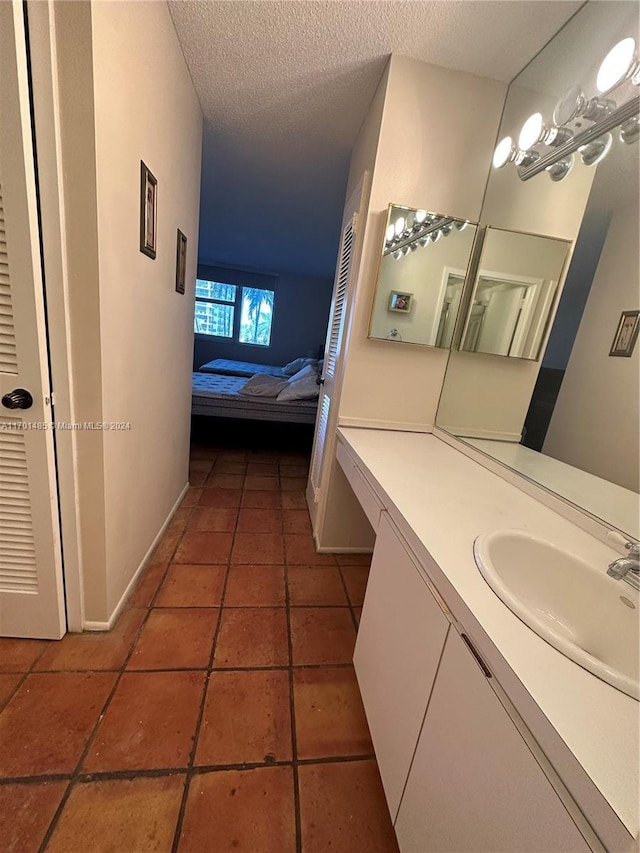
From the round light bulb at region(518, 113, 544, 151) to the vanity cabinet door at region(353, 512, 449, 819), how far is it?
1595 mm

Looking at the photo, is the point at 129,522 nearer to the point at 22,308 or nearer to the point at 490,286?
the point at 22,308

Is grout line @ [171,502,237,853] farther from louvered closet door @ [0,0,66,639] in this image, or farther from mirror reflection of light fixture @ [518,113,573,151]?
mirror reflection of light fixture @ [518,113,573,151]

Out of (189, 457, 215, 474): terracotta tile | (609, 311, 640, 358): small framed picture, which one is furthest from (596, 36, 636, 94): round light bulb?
(189, 457, 215, 474): terracotta tile

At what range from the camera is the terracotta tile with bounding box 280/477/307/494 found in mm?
2760

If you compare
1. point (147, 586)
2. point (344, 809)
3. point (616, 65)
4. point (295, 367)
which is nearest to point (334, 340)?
point (616, 65)

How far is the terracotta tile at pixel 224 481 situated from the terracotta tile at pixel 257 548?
0.69 m

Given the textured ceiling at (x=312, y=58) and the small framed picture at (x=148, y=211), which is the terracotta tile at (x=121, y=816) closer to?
the small framed picture at (x=148, y=211)

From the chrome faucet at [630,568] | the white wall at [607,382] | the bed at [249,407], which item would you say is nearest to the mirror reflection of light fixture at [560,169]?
the white wall at [607,382]

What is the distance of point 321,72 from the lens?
1.52 metres

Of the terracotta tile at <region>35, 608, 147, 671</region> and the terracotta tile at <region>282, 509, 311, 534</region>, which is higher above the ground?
the terracotta tile at <region>35, 608, 147, 671</region>

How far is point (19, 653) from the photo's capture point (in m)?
1.18

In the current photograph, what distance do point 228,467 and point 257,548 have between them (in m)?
1.23

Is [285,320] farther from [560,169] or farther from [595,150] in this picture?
[595,150]

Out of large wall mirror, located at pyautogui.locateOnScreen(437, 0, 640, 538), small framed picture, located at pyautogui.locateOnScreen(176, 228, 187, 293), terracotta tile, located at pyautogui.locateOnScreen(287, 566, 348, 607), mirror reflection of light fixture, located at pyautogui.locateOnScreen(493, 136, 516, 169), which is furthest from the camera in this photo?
small framed picture, located at pyautogui.locateOnScreen(176, 228, 187, 293)
